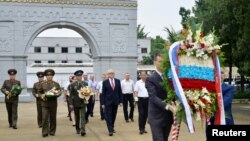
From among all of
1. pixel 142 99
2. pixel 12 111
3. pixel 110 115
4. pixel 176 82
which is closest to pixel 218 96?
pixel 176 82

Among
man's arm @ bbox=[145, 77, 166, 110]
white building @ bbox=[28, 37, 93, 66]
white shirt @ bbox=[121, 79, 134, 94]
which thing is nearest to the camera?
man's arm @ bbox=[145, 77, 166, 110]

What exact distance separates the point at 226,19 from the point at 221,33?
30.2 inches

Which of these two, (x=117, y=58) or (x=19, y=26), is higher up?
(x=19, y=26)

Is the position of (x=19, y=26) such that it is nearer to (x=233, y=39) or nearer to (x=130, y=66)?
(x=130, y=66)

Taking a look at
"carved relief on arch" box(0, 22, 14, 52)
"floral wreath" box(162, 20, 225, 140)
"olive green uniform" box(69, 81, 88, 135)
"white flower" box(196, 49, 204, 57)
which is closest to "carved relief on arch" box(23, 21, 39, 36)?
"carved relief on arch" box(0, 22, 14, 52)

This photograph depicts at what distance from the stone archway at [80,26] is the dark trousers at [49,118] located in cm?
1597

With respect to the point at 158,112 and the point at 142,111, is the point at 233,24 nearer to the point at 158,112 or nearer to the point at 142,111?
the point at 142,111

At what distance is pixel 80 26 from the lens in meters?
30.2

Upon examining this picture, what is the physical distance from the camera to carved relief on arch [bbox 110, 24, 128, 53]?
3070cm

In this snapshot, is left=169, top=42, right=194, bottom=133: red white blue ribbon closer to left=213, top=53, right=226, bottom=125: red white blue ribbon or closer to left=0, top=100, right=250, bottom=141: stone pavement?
left=213, top=53, right=226, bottom=125: red white blue ribbon

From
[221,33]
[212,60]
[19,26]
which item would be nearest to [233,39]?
[221,33]

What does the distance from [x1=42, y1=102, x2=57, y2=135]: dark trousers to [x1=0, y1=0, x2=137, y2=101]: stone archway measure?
15967 mm

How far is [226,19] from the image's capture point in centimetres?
2552

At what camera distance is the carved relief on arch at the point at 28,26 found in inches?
1171
